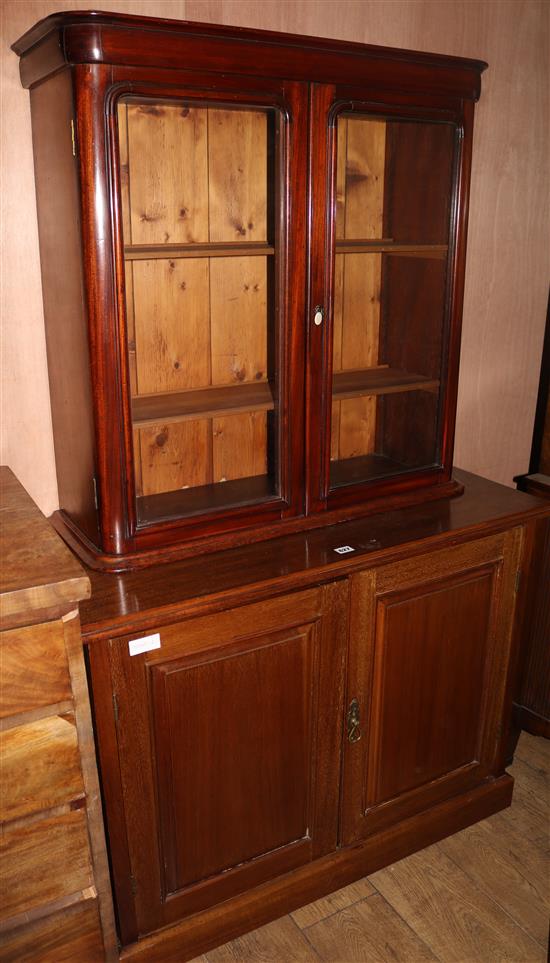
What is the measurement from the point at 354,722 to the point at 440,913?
0.52m

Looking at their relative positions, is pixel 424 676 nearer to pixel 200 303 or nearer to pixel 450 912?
pixel 450 912

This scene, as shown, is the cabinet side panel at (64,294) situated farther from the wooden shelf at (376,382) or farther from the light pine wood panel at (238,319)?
the wooden shelf at (376,382)

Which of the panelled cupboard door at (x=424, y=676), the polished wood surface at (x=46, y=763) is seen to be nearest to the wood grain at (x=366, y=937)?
the panelled cupboard door at (x=424, y=676)

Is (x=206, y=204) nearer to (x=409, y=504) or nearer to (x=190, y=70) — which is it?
(x=190, y=70)

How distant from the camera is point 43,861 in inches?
54.3

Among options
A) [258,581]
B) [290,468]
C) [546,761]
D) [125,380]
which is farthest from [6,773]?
[546,761]

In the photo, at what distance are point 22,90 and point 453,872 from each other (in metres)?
2.03

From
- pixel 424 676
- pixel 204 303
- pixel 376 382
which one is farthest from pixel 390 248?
pixel 424 676

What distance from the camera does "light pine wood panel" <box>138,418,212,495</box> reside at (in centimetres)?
173

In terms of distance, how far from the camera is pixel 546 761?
7.89 feet

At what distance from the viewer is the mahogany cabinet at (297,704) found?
5.03ft

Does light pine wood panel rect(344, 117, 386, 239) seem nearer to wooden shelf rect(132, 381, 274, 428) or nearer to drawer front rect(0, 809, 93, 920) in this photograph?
wooden shelf rect(132, 381, 274, 428)

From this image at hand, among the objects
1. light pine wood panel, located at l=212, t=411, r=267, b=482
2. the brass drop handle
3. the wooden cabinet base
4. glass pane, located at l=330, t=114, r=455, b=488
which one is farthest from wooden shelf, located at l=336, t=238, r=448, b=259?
the wooden cabinet base

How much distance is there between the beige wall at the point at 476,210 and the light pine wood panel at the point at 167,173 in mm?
228
